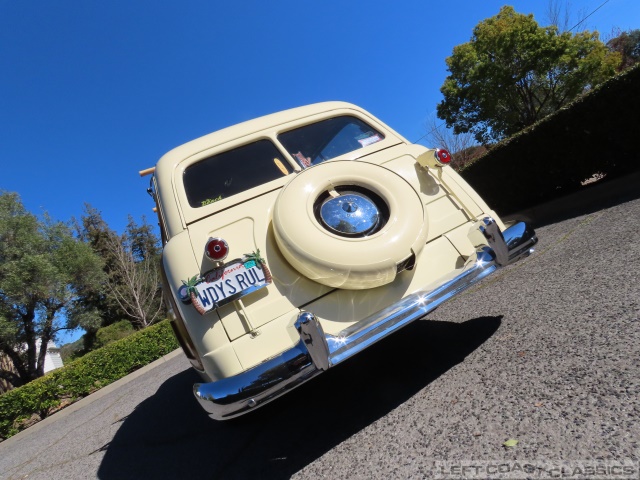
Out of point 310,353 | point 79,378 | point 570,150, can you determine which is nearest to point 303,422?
point 310,353

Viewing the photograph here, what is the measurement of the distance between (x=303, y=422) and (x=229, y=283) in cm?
137

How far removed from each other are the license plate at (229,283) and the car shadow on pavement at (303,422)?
108cm

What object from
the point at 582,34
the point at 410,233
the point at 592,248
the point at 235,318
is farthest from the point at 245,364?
the point at 582,34

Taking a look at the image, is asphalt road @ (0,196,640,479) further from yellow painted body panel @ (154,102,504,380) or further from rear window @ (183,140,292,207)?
rear window @ (183,140,292,207)

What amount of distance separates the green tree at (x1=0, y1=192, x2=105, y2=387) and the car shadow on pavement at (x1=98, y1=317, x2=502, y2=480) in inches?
603

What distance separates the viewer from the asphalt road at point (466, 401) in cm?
168

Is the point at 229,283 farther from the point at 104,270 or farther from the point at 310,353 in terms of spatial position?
the point at 104,270

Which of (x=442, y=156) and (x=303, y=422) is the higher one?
(x=442, y=156)

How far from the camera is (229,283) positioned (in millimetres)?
2096

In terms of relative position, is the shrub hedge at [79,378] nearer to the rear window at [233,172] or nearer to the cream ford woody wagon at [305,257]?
the cream ford woody wagon at [305,257]

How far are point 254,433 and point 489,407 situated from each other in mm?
1877

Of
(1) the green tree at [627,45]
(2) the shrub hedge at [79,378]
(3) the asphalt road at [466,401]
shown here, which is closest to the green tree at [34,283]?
(2) the shrub hedge at [79,378]

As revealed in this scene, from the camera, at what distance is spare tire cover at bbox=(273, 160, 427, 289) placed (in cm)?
211

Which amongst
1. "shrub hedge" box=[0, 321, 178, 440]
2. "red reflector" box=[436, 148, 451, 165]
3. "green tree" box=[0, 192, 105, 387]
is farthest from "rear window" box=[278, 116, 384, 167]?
"green tree" box=[0, 192, 105, 387]
